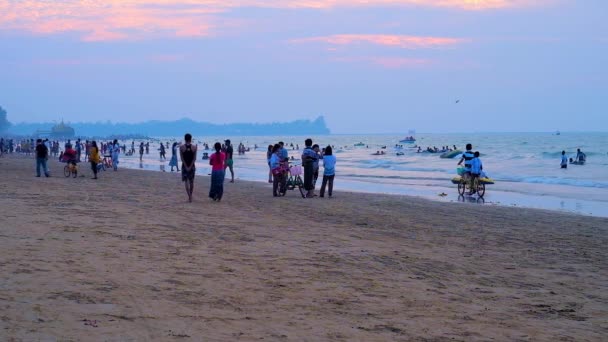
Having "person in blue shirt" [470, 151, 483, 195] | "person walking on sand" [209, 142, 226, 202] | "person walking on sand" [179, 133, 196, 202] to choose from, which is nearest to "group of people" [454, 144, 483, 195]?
"person in blue shirt" [470, 151, 483, 195]

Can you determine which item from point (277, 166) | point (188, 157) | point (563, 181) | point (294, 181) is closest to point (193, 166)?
point (188, 157)

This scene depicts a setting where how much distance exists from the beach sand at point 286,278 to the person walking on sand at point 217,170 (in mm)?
2470

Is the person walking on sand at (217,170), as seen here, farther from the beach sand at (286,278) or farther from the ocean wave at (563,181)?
the ocean wave at (563,181)

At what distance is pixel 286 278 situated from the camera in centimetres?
700

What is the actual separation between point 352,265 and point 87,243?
3.38 m

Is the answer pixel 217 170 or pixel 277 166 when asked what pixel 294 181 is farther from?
pixel 217 170

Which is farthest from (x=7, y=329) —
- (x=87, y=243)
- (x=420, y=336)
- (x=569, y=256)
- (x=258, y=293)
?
(x=569, y=256)

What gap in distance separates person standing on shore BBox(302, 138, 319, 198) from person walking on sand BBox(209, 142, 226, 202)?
99.7 inches

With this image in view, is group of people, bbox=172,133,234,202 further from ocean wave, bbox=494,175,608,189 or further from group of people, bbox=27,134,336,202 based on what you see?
ocean wave, bbox=494,175,608,189

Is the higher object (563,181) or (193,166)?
(193,166)

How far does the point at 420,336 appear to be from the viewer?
5.18 metres

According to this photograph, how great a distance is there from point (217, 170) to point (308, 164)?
9.59ft

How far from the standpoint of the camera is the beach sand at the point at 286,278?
5199mm

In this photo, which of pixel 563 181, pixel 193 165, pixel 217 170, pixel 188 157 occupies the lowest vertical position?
pixel 563 181
